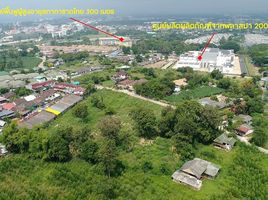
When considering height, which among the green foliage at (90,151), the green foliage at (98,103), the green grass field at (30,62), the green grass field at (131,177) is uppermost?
the green foliage at (90,151)

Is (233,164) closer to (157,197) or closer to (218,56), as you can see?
(157,197)

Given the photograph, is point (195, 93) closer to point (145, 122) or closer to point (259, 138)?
point (259, 138)

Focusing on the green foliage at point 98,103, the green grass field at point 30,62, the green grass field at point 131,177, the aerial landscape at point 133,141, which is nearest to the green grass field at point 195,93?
the aerial landscape at point 133,141

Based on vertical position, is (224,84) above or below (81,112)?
below

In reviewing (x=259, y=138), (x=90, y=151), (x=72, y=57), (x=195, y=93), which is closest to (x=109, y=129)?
(x=90, y=151)

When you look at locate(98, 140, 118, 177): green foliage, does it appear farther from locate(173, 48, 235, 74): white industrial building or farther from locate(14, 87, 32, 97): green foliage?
locate(173, 48, 235, 74): white industrial building

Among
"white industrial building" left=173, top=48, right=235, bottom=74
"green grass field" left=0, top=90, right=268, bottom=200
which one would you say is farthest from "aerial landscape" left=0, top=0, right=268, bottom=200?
"white industrial building" left=173, top=48, right=235, bottom=74

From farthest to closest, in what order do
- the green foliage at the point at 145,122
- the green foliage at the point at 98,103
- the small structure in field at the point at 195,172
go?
the green foliage at the point at 98,103, the green foliage at the point at 145,122, the small structure in field at the point at 195,172

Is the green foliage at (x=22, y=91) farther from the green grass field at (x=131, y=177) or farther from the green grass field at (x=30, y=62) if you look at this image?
the green grass field at (x=30, y=62)

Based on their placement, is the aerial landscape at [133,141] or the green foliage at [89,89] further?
the green foliage at [89,89]
